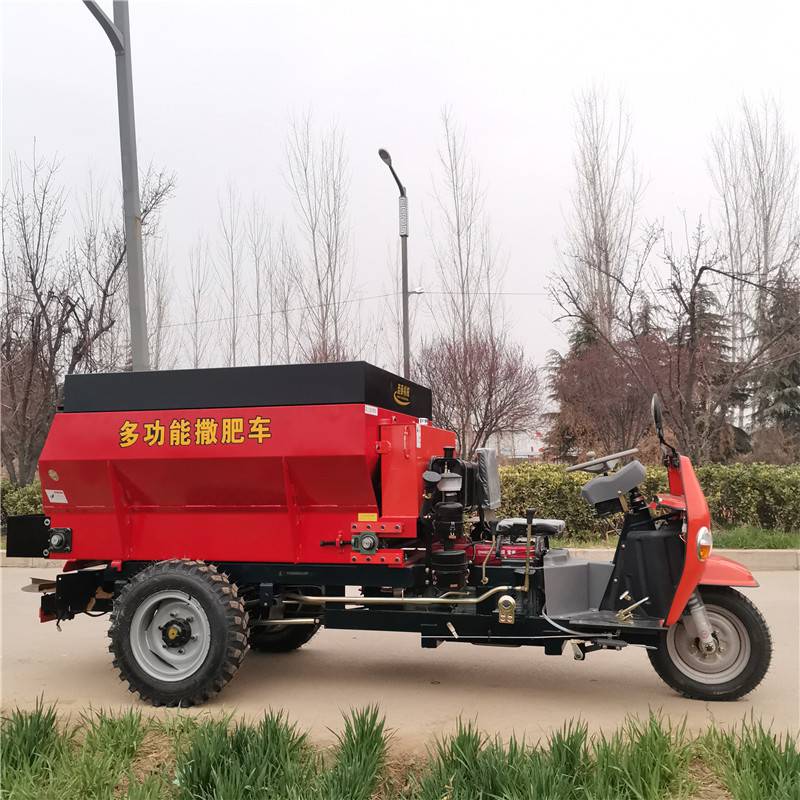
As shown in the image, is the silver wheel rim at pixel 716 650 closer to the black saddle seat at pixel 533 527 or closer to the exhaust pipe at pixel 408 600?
the black saddle seat at pixel 533 527

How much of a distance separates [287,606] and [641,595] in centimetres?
259

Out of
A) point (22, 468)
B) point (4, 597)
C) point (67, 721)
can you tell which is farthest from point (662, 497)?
point (22, 468)

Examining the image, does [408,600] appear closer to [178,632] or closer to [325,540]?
[325,540]

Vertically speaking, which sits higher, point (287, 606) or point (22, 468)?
point (22, 468)

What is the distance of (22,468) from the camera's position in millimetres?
15242

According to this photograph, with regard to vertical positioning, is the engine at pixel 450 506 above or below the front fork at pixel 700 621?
above

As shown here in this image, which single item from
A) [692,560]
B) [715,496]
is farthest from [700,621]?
[715,496]

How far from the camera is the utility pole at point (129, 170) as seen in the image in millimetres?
10141

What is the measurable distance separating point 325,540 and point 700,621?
2.51 meters

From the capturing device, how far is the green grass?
12.2 ft

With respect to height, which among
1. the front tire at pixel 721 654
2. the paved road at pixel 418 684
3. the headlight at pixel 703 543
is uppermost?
the headlight at pixel 703 543

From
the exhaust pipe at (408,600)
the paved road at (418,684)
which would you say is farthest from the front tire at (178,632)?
the exhaust pipe at (408,600)

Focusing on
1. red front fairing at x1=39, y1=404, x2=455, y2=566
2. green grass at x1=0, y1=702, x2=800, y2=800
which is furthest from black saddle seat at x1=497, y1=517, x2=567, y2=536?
green grass at x1=0, y1=702, x2=800, y2=800

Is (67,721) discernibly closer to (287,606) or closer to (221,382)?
(287,606)
